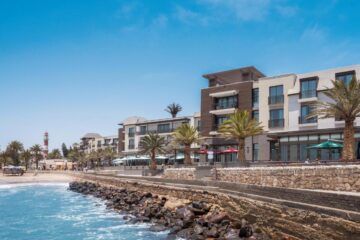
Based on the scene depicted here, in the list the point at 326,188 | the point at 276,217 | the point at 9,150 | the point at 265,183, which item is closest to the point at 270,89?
the point at 265,183

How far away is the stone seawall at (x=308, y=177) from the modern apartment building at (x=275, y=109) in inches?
522

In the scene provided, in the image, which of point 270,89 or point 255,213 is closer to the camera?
point 255,213

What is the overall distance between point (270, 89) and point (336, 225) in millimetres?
35924

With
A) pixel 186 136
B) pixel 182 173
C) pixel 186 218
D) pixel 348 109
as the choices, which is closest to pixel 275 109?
pixel 186 136

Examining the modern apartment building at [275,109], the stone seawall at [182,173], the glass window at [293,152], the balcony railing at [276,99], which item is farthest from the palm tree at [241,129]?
the balcony railing at [276,99]

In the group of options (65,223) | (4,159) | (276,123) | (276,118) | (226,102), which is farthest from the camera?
(4,159)

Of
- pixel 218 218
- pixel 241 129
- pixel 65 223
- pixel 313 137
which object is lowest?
pixel 65 223

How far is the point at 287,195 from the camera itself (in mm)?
21609

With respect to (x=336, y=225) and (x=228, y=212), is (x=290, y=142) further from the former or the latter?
(x=336, y=225)

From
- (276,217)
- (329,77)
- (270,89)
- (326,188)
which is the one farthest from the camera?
(270,89)

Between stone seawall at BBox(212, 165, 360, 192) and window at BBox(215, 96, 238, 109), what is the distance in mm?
23392

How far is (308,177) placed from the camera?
80.9 feet

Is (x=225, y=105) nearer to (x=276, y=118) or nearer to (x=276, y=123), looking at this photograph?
(x=276, y=118)

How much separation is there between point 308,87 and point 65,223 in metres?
32.8
